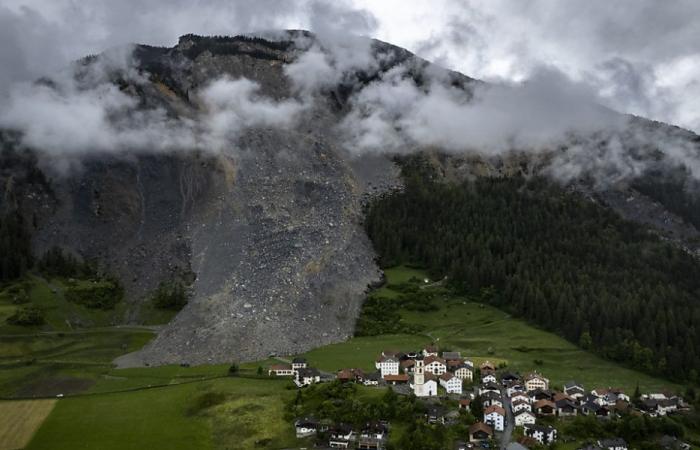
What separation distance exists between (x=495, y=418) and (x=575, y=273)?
85270mm

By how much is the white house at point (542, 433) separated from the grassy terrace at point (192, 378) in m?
16.5

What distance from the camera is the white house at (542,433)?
280 ft

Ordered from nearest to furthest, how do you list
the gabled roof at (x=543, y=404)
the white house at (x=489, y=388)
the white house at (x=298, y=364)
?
the gabled roof at (x=543, y=404)
the white house at (x=489, y=388)
the white house at (x=298, y=364)

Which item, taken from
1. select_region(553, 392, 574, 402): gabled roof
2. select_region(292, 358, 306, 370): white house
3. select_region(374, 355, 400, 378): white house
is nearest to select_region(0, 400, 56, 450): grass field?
select_region(292, 358, 306, 370): white house

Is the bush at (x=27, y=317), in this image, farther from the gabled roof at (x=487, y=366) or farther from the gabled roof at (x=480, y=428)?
the gabled roof at (x=480, y=428)

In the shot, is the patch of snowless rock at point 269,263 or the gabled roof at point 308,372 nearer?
the gabled roof at point 308,372

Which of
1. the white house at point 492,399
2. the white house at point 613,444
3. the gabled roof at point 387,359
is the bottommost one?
the white house at point 613,444

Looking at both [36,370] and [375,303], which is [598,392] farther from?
[36,370]

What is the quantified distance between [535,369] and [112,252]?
103967 mm

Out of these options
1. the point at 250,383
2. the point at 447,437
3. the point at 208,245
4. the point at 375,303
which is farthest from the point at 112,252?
the point at 447,437

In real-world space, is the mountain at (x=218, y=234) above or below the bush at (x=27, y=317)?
above

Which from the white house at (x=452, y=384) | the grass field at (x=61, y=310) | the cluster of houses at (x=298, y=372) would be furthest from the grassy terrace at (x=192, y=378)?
the white house at (x=452, y=384)

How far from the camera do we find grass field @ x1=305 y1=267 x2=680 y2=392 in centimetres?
11944

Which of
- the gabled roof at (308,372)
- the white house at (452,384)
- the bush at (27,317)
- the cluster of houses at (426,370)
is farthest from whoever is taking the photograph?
the bush at (27,317)
